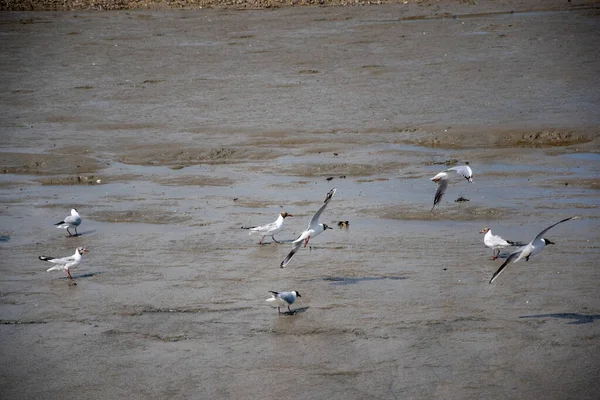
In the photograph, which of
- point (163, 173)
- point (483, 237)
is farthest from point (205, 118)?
point (483, 237)

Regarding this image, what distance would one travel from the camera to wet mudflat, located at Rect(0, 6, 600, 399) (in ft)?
29.7

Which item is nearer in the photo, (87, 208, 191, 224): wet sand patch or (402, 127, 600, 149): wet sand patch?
(87, 208, 191, 224): wet sand patch

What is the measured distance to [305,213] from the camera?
1452 cm

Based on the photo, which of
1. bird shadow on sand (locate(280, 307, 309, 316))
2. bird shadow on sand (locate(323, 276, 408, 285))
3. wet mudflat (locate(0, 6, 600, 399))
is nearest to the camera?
wet mudflat (locate(0, 6, 600, 399))

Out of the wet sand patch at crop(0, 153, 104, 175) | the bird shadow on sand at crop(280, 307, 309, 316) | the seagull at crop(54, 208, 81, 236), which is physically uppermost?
the bird shadow on sand at crop(280, 307, 309, 316)

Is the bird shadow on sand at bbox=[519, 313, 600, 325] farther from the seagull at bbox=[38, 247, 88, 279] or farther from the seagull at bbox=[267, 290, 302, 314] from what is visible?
the seagull at bbox=[38, 247, 88, 279]

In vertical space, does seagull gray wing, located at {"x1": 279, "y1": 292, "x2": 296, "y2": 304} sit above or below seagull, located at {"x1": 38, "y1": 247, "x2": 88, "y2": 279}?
above

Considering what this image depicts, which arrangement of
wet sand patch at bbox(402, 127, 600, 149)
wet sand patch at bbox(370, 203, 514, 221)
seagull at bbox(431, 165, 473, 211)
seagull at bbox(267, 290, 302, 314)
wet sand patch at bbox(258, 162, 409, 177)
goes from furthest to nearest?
wet sand patch at bbox(402, 127, 600, 149), wet sand patch at bbox(258, 162, 409, 177), wet sand patch at bbox(370, 203, 514, 221), seagull at bbox(431, 165, 473, 211), seagull at bbox(267, 290, 302, 314)

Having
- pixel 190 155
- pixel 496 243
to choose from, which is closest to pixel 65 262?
pixel 496 243

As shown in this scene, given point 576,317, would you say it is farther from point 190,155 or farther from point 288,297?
point 190,155

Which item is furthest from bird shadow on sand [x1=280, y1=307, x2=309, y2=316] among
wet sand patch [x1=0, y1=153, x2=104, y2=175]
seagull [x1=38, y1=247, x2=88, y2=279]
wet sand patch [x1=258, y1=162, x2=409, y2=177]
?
wet sand patch [x1=0, y1=153, x2=104, y2=175]

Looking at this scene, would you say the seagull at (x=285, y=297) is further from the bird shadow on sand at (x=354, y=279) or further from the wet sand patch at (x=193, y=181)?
the wet sand patch at (x=193, y=181)

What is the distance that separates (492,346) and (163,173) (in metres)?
10.6

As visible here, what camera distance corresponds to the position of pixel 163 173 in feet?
58.9
